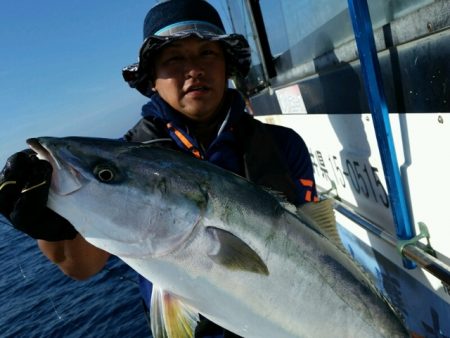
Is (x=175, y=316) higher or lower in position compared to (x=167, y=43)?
lower

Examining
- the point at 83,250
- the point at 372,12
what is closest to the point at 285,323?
the point at 83,250

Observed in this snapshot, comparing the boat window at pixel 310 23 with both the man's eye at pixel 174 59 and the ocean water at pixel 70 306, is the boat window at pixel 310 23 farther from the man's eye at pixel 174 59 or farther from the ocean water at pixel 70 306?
the ocean water at pixel 70 306

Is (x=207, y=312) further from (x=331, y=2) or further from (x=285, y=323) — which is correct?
(x=331, y=2)

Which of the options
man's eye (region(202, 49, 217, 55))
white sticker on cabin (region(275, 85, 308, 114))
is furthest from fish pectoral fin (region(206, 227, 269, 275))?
white sticker on cabin (region(275, 85, 308, 114))

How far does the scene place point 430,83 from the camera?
2.00 meters

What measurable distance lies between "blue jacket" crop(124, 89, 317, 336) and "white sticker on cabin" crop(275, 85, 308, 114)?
1.03 m

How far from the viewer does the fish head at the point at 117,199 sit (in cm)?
164

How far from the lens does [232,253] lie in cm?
168

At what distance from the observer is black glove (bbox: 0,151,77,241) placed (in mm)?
1588

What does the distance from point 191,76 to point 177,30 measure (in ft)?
1.08

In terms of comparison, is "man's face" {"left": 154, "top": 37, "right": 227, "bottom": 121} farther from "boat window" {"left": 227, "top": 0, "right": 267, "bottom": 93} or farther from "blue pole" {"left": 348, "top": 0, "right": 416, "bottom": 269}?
"boat window" {"left": 227, "top": 0, "right": 267, "bottom": 93}

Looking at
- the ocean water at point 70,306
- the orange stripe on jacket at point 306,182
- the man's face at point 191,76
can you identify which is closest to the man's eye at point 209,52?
the man's face at point 191,76

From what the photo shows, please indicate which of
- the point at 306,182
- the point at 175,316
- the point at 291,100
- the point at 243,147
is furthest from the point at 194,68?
the point at 291,100

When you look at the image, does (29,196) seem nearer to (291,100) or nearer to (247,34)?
(291,100)
